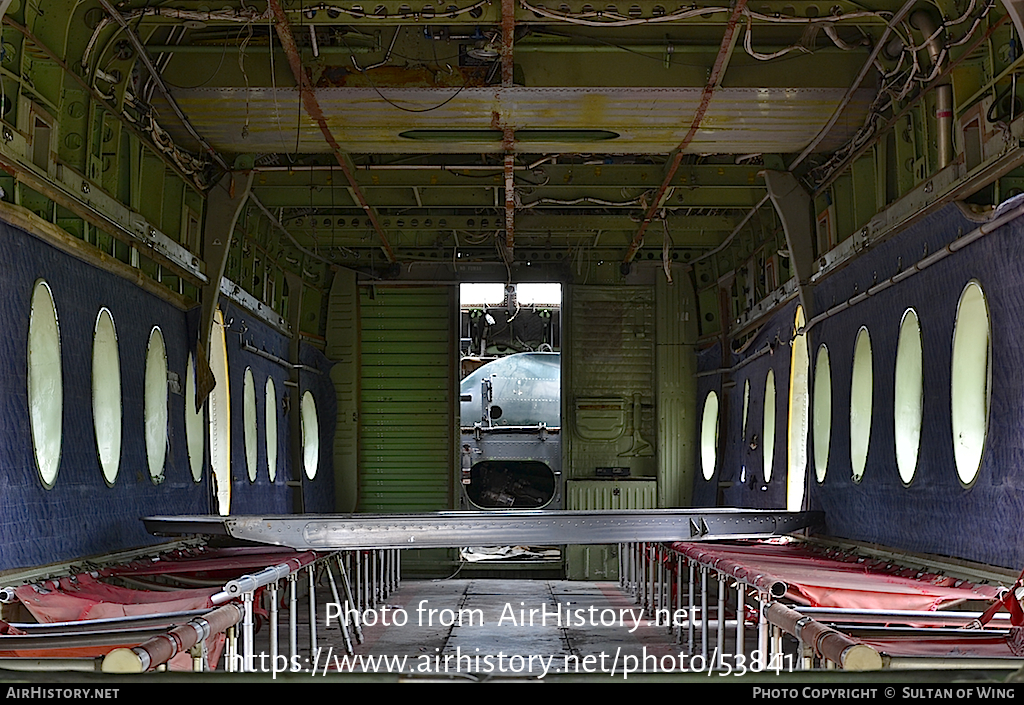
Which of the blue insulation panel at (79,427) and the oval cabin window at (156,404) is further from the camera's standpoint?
the oval cabin window at (156,404)

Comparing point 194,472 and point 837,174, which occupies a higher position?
point 837,174

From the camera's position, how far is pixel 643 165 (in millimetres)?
10867

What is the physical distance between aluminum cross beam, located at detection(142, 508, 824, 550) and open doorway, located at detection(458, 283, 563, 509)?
6959 mm

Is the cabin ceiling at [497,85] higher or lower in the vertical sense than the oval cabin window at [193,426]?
higher

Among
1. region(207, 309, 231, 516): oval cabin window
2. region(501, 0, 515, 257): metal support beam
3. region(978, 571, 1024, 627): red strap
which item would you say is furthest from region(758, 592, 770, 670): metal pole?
region(207, 309, 231, 516): oval cabin window

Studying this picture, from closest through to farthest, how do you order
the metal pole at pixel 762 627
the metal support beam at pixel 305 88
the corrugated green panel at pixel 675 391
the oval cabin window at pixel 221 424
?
the metal pole at pixel 762 627, the metal support beam at pixel 305 88, the oval cabin window at pixel 221 424, the corrugated green panel at pixel 675 391

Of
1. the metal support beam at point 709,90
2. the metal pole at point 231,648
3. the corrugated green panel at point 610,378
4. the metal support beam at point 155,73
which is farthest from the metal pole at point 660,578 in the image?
the metal pole at point 231,648

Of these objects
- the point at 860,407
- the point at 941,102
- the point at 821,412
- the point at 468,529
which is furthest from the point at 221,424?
the point at 941,102

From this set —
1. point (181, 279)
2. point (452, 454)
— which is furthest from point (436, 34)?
point (452, 454)

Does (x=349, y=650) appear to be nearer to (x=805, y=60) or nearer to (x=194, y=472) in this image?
(x=194, y=472)

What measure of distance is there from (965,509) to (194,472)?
6.02 metres

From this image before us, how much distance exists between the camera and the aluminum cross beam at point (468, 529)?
781 cm

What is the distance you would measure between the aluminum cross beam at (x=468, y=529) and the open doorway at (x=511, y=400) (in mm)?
6959

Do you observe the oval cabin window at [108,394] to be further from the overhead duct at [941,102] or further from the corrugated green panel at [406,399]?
the corrugated green panel at [406,399]
